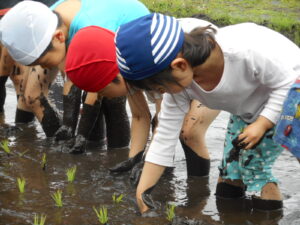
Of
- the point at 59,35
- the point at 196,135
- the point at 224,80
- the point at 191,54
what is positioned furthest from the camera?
the point at 59,35

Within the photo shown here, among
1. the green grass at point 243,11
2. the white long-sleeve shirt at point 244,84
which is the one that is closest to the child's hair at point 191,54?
the white long-sleeve shirt at point 244,84

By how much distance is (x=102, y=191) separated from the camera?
13.8 ft

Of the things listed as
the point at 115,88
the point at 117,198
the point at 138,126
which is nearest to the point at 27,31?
the point at 115,88

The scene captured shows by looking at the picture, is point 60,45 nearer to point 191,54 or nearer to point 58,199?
point 58,199

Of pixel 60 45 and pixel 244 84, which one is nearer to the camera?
pixel 244 84

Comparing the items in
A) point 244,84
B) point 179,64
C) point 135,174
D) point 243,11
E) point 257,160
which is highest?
point 179,64

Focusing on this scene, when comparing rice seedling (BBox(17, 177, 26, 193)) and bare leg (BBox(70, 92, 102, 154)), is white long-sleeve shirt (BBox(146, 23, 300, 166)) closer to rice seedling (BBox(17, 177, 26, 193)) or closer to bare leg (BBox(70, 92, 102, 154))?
rice seedling (BBox(17, 177, 26, 193))

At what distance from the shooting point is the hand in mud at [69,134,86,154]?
4926mm

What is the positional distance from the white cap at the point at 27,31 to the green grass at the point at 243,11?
5178 millimetres

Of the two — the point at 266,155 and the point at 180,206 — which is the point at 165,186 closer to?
the point at 180,206

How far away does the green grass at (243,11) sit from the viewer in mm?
9172

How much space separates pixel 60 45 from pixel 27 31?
0.28 metres

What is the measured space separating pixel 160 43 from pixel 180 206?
1.35 meters

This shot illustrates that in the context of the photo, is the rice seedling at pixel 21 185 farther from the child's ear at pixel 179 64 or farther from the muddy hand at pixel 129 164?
the child's ear at pixel 179 64
